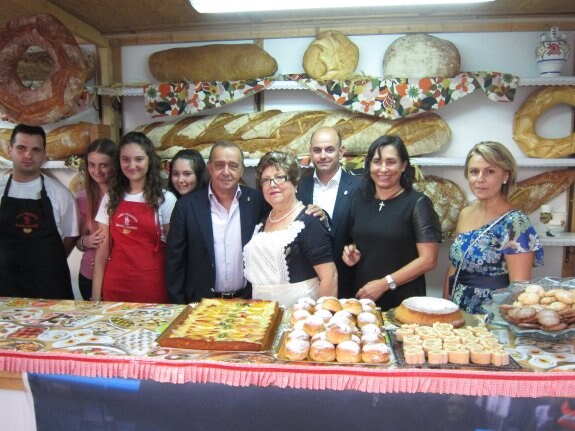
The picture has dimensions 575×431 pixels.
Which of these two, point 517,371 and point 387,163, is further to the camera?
point 387,163

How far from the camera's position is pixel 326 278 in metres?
1.86

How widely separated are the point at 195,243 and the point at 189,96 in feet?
3.93

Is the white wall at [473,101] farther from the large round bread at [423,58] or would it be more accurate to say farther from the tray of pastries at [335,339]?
the tray of pastries at [335,339]

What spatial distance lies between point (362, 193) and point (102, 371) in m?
1.40

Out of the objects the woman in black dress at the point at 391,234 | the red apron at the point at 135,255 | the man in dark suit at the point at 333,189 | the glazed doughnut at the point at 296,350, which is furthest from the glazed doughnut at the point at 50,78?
the glazed doughnut at the point at 296,350

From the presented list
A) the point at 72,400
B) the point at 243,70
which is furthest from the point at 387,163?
the point at 72,400

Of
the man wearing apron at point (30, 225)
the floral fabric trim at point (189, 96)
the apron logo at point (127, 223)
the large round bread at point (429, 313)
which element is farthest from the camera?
the floral fabric trim at point (189, 96)

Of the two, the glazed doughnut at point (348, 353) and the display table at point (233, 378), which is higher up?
the glazed doughnut at point (348, 353)

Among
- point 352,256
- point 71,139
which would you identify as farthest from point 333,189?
point 71,139

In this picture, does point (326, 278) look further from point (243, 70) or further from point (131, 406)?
point (243, 70)

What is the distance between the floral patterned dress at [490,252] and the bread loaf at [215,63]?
1712 millimetres

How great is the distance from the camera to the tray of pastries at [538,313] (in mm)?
1345

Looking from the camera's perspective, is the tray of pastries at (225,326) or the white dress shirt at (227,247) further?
the white dress shirt at (227,247)

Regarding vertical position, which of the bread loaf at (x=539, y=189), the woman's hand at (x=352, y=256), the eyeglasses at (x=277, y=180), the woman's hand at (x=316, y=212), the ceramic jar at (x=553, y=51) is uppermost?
the ceramic jar at (x=553, y=51)
